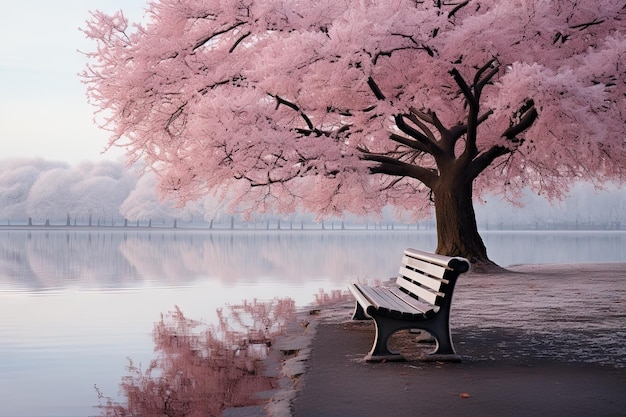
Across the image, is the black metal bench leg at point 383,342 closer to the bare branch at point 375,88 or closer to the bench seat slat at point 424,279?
the bench seat slat at point 424,279

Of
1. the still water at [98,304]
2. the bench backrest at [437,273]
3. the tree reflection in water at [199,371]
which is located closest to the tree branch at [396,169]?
the still water at [98,304]

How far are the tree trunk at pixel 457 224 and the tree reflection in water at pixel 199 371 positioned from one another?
426 inches

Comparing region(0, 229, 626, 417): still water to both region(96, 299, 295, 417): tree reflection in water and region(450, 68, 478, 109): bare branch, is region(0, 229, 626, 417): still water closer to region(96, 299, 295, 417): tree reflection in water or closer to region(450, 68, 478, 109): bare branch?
region(96, 299, 295, 417): tree reflection in water

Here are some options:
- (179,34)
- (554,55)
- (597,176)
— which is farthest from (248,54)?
(597,176)

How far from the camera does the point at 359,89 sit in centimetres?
2239

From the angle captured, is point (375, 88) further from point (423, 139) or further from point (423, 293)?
point (423, 293)

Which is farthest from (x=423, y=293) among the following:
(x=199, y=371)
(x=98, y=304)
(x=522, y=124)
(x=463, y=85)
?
(x=522, y=124)

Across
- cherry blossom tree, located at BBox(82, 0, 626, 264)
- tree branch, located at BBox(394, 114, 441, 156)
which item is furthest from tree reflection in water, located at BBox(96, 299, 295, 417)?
tree branch, located at BBox(394, 114, 441, 156)

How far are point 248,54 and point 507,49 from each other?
8127mm

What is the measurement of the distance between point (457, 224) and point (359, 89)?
17.2 feet

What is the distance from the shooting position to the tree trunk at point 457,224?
23.9m

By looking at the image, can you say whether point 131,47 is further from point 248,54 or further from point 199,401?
point 199,401

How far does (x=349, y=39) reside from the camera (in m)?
19.7

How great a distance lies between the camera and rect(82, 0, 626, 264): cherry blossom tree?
19656 mm
